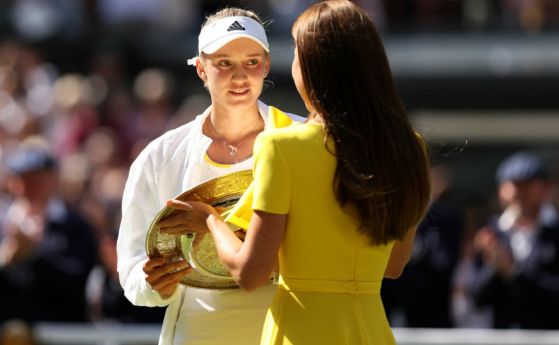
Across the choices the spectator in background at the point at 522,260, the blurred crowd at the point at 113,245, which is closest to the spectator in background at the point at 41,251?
the blurred crowd at the point at 113,245

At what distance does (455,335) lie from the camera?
739 cm

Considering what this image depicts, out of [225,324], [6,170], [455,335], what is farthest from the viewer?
[6,170]

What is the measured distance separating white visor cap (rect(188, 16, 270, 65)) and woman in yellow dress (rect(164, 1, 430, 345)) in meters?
0.45

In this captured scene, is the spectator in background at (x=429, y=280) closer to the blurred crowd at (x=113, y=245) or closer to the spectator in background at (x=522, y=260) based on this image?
the blurred crowd at (x=113, y=245)

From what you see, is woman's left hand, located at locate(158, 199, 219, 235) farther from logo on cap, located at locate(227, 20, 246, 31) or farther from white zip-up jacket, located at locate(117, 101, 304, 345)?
logo on cap, located at locate(227, 20, 246, 31)

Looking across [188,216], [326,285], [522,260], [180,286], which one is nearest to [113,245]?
[522,260]

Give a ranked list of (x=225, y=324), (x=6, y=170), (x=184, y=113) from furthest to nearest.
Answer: (x=184, y=113) → (x=6, y=170) → (x=225, y=324)

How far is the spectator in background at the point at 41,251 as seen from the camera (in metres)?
7.83

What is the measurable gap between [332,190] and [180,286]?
0.89 metres

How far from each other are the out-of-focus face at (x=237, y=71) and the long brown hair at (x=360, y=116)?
0.48m

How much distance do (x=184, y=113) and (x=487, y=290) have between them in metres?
4.04

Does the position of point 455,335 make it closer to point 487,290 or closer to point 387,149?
point 487,290

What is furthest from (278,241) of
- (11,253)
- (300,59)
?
(11,253)

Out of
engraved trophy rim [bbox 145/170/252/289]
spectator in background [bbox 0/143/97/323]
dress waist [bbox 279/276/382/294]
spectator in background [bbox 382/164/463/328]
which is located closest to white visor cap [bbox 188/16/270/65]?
engraved trophy rim [bbox 145/170/252/289]
